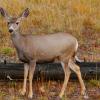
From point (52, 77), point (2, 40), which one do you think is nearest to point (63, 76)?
point (52, 77)

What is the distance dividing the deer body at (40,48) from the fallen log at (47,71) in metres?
0.41

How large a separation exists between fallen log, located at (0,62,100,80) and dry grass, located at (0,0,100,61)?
2.08m

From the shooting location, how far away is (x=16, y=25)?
370 inches

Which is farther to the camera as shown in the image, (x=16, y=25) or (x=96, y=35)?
(x=96, y=35)

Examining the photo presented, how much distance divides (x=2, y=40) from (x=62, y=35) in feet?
12.4

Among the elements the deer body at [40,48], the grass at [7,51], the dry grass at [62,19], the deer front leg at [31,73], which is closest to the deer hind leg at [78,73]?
the deer body at [40,48]

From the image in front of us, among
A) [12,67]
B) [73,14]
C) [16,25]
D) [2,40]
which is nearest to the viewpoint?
Answer: [16,25]

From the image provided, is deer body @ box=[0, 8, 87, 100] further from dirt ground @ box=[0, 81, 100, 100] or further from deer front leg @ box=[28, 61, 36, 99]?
dirt ground @ box=[0, 81, 100, 100]

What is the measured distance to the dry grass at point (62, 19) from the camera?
1348cm

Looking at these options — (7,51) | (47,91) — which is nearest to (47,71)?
(47,91)

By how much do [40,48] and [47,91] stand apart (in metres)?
0.99

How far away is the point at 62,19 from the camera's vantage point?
14633 mm

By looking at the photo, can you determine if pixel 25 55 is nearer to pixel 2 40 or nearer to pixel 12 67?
pixel 12 67

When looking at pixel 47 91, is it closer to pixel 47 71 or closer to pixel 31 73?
pixel 47 71
